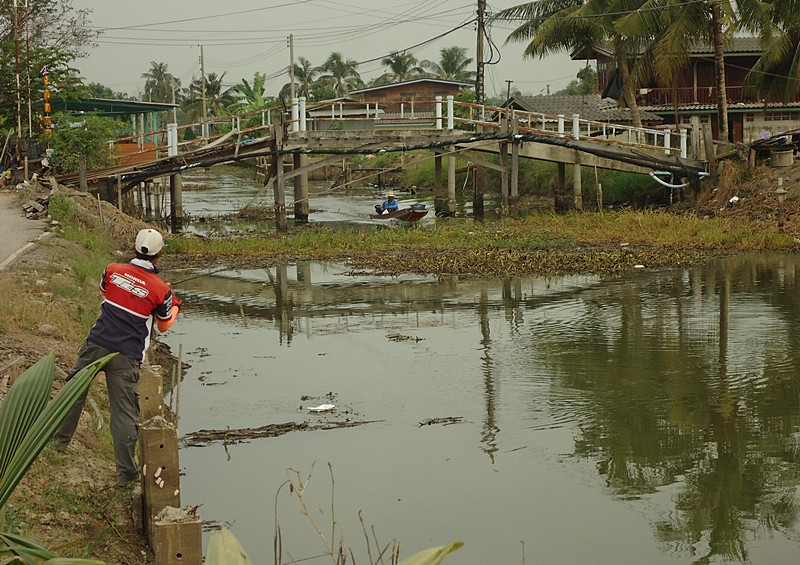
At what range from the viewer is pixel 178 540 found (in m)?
4.39

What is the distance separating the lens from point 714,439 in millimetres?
9430

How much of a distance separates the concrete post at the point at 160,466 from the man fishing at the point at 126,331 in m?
1.06

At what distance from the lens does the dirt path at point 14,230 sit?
16.2 meters

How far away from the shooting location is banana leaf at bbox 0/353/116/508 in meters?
2.92

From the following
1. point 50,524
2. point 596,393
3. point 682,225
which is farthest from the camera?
point 682,225


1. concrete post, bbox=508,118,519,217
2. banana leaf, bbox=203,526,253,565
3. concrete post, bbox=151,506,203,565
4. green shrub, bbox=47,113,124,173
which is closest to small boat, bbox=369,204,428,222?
concrete post, bbox=508,118,519,217

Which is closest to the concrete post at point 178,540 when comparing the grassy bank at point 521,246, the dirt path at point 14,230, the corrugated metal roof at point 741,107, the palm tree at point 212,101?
the dirt path at point 14,230

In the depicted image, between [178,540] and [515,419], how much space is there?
6011 mm

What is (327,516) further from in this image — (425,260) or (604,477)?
(425,260)

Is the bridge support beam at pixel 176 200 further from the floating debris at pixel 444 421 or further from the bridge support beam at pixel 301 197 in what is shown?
the floating debris at pixel 444 421

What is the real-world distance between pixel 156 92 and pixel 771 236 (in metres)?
96.2

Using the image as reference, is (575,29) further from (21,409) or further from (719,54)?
(21,409)

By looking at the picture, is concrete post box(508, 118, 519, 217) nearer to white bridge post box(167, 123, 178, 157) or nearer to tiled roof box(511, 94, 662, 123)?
white bridge post box(167, 123, 178, 157)

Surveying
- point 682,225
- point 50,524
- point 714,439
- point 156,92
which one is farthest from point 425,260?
point 156,92
